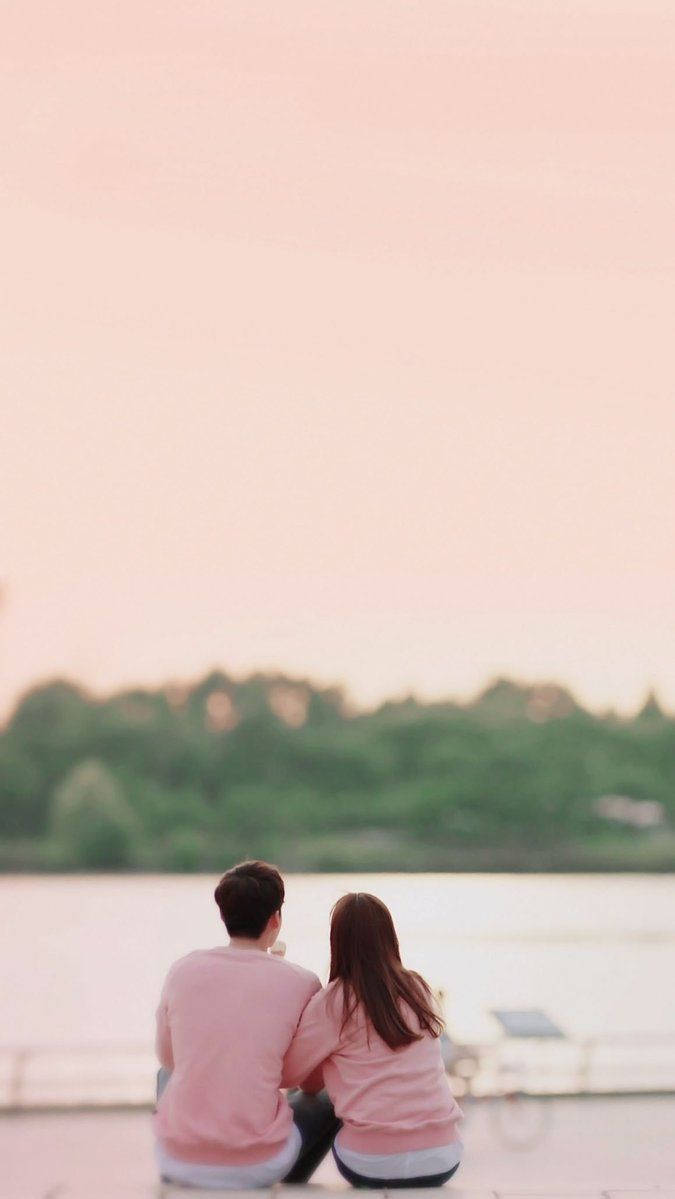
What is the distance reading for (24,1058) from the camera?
25.3 feet

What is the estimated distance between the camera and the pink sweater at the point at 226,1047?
2541 mm

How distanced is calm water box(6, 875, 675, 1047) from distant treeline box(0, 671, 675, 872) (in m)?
1.16

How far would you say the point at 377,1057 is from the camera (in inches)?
104

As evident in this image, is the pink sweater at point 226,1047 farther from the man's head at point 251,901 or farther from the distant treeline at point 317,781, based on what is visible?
the distant treeline at point 317,781

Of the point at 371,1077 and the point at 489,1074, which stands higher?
the point at 371,1077

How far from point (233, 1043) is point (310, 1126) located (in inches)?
13.8

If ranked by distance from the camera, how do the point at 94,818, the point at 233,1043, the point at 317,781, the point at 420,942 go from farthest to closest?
1. the point at 420,942
2. the point at 317,781
3. the point at 94,818
4. the point at 233,1043

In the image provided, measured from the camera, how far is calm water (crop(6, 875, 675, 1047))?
107 ft

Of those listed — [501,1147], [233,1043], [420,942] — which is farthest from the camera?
[420,942]

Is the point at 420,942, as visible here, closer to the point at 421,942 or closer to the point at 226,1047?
the point at 421,942

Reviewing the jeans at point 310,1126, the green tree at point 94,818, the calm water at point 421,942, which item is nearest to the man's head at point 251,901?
the jeans at point 310,1126

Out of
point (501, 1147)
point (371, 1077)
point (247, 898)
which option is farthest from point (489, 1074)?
point (247, 898)

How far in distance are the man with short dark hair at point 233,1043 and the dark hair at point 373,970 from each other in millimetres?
76

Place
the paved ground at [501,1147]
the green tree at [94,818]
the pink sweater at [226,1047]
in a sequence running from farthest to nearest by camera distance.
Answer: the green tree at [94,818] < the paved ground at [501,1147] < the pink sweater at [226,1047]
